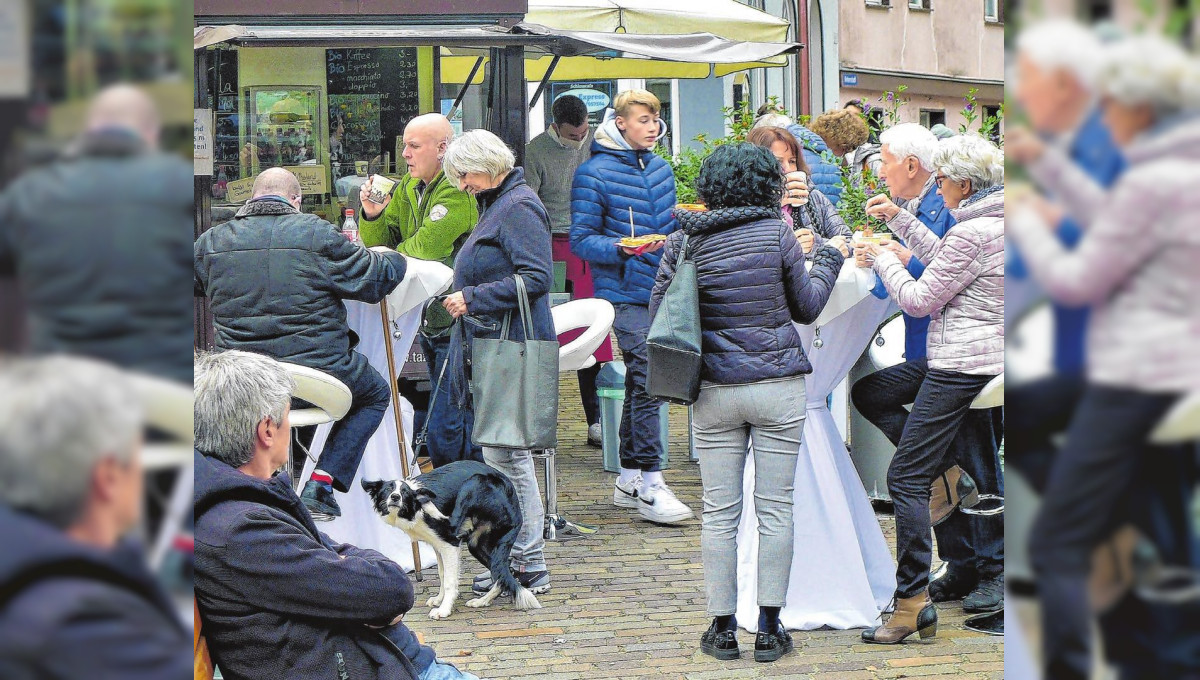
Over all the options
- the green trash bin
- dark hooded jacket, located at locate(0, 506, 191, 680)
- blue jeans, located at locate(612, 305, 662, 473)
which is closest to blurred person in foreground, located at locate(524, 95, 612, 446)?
the green trash bin

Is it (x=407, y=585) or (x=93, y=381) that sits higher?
(x=93, y=381)

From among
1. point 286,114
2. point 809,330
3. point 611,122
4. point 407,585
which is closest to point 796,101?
point 286,114

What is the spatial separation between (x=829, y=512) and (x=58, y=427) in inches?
182

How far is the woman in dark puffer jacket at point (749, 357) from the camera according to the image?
16.4 feet

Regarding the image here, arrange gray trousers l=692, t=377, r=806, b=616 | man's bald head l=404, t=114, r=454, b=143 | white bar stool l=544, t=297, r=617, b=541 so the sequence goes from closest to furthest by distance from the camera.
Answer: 1. gray trousers l=692, t=377, r=806, b=616
2. man's bald head l=404, t=114, r=454, b=143
3. white bar stool l=544, t=297, r=617, b=541

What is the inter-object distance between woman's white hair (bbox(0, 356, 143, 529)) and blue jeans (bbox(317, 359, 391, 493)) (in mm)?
4744

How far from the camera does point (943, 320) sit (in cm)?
505

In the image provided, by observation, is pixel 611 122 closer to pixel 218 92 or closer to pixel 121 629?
pixel 218 92

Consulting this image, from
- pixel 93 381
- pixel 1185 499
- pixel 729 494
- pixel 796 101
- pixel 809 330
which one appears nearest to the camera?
pixel 93 381

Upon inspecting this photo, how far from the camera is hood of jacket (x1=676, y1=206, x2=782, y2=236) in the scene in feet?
16.5

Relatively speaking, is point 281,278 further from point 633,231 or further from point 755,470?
point 633,231

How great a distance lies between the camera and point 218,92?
9.21 meters

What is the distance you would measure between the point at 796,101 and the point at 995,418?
65.3 ft

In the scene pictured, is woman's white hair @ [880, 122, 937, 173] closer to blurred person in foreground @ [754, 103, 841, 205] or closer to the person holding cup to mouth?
the person holding cup to mouth
